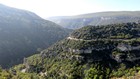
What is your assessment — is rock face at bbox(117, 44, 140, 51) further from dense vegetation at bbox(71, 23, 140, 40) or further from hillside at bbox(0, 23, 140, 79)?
dense vegetation at bbox(71, 23, 140, 40)

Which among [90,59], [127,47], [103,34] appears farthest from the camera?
[103,34]

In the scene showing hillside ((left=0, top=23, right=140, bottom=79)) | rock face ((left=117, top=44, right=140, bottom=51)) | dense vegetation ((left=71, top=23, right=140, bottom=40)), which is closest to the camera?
hillside ((left=0, top=23, right=140, bottom=79))

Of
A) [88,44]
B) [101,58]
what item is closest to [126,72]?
[101,58]

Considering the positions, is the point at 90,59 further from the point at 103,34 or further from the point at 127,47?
the point at 103,34

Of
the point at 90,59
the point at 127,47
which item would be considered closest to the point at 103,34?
the point at 127,47

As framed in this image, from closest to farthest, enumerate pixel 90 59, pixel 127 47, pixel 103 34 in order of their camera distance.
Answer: pixel 90 59
pixel 127 47
pixel 103 34

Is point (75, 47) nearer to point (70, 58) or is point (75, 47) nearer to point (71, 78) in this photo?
point (70, 58)

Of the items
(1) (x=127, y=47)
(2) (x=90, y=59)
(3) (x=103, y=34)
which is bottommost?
(2) (x=90, y=59)

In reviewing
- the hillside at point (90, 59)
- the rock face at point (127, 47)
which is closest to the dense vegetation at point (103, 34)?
the hillside at point (90, 59)

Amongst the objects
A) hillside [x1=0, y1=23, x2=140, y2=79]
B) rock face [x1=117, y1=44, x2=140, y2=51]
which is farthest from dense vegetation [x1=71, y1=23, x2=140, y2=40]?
rock face [x1=117, y1=44, x2=140, y2=51]

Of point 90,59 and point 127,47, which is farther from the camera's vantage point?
point 127,47
